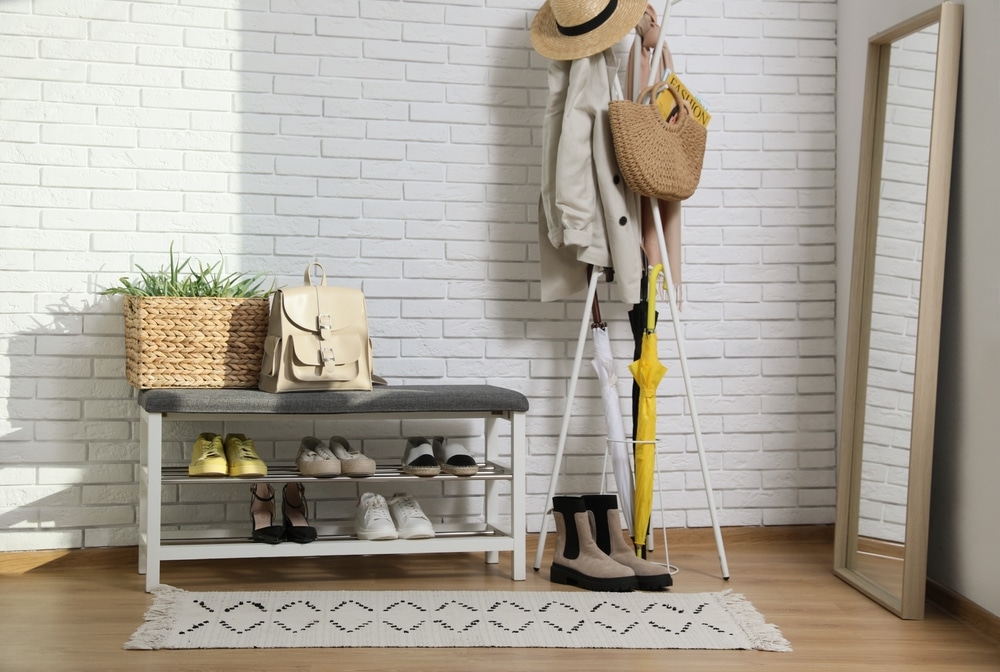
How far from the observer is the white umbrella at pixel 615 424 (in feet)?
9.93

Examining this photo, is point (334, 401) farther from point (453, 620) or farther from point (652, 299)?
point (652, 299)

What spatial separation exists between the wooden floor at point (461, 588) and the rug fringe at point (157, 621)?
0.03 meters

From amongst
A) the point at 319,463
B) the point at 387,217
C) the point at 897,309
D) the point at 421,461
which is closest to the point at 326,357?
the point at 319,463

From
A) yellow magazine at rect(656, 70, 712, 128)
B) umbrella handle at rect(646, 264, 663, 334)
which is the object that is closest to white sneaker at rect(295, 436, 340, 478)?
umbrella handle at rect(646, 264, 663, 334)

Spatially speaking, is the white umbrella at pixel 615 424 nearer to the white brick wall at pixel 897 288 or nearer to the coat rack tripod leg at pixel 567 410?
the coat rack tripod leg at pixel 567 410

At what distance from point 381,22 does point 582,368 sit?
4.14 ft

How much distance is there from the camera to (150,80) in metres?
3.01

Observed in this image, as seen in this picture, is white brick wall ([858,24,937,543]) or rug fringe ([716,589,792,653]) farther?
white brick wall ([858,24,937,543])

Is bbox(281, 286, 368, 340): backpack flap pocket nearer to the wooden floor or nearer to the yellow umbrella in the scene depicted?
the wooden floor

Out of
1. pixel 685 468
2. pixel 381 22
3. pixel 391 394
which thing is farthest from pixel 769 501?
pixel 381 22

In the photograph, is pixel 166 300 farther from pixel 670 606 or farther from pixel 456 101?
pixel 670 606

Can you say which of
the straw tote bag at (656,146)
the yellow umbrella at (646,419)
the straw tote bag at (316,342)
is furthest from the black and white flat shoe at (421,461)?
the straw tote bag at (656,146)

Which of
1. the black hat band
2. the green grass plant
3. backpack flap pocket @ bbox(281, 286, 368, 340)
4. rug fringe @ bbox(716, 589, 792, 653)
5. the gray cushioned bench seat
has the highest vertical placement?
the black hat band

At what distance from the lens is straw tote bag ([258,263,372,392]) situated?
2.62 meters
